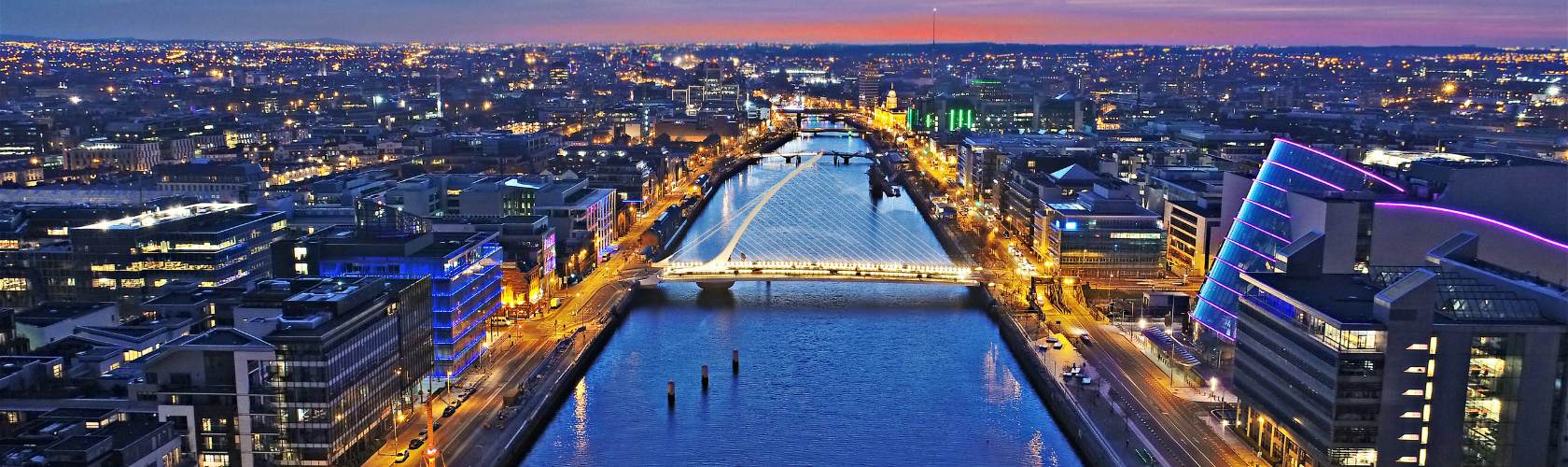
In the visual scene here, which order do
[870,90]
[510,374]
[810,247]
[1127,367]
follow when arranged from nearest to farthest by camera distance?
[510,374]
[1127,367]
[810,247]
[870,90]

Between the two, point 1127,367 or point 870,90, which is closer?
point 1127,367

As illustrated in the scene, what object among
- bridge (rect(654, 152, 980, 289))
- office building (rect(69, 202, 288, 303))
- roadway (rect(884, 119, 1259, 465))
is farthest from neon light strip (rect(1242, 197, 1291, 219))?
office building (rect(69, 202, 288, 303))

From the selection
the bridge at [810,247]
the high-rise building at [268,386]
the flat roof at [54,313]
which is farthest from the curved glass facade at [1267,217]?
the flat roof at [54,313]

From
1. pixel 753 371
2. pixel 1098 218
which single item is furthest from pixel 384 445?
pixel 1098 218

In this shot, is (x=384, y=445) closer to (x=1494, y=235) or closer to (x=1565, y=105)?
(x=1494, y=235)

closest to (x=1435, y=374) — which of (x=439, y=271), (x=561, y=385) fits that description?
(x=561, y=385)

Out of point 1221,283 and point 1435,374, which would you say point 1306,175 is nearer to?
point 1221,283
